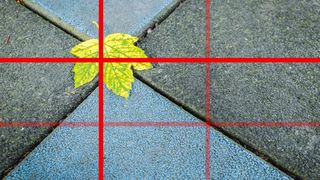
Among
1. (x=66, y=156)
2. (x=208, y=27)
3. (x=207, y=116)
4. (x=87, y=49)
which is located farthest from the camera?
(x=208, y=27)

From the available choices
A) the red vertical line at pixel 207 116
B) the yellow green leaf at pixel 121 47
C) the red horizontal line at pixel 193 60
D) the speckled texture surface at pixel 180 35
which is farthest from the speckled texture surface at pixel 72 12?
the red vertical line at pixel 207 116

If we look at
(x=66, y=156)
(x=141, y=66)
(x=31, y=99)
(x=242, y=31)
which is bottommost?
(x=66, y=156)

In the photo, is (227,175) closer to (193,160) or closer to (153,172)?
(193,160)

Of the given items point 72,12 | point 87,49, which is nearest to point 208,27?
point 87,49

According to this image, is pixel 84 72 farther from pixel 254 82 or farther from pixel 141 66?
pixel 254 82

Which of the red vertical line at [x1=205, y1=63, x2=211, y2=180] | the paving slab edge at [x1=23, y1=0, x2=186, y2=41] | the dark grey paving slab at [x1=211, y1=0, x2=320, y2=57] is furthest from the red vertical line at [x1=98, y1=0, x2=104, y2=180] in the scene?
the dark grey paving slab at [x1=211, y1=0, x2=320, y2=57]

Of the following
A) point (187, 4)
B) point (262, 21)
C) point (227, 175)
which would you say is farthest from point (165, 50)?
point (227, 175)
